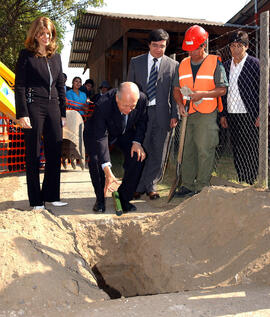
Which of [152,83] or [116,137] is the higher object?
[152,83]

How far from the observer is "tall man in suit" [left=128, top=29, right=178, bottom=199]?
4.77 metres

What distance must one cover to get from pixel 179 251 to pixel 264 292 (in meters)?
1.01

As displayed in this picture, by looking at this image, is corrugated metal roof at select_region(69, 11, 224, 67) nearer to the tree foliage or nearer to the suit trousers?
the tree foliage

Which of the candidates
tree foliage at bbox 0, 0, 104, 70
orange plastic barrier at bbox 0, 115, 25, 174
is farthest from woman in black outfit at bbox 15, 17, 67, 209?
tree foliage at bbox 0, 0, 104, 70

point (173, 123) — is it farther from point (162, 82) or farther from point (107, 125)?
point (107, 125)

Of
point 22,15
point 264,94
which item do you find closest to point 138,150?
point 264,94

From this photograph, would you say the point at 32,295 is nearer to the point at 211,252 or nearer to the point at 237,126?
the point at 211,252

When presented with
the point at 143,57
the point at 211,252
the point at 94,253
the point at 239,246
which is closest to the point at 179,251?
the point at 211,252

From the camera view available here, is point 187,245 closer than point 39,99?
Yes

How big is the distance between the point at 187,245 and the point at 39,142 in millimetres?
1911

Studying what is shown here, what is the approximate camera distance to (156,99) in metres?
4.77

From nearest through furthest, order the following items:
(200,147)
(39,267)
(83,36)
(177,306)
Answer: (177,306) < (39,267) < (200,147) < (83,36)

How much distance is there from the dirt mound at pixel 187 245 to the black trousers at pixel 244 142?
1463 millimetres

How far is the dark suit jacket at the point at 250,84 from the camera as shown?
4.66 m
